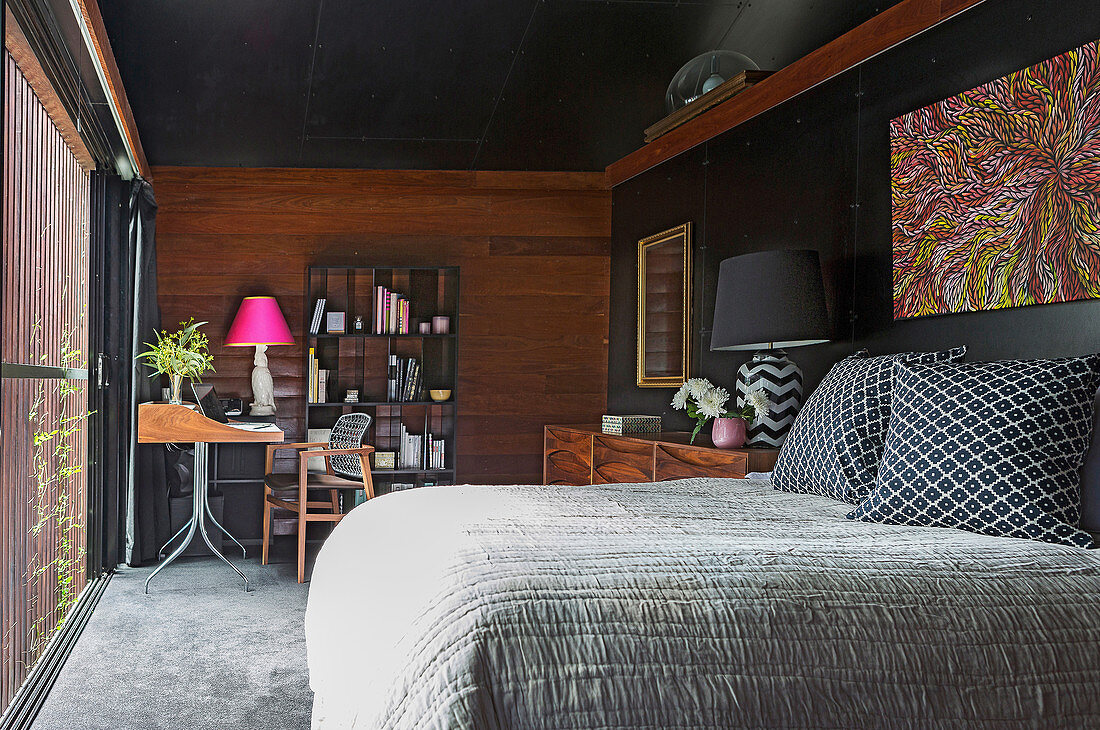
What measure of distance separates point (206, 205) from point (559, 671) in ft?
16.1

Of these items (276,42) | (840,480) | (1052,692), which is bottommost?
(1052,692)

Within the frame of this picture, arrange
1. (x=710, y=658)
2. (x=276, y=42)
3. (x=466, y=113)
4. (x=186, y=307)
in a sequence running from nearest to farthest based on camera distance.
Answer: (x=710, y=658) → (x=276, y=42) → (x=466, y=113) → (x=186, y=307)

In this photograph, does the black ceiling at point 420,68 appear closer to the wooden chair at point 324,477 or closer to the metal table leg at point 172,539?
the wooden chair at point 324,477

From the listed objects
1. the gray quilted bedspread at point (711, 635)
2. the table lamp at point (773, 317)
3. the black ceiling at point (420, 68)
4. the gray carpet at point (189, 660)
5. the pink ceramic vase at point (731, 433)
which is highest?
the black ceiling at point (420, 68)

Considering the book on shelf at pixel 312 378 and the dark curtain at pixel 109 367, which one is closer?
the dark curtain at pixel 109 367

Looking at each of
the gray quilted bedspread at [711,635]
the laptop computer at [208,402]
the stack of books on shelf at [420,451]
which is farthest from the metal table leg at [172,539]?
the gray quilted bedspread at [711,635]

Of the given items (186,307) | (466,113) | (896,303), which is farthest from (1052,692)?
(186,307)

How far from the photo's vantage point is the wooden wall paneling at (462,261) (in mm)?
5320

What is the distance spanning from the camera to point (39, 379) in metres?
2.73

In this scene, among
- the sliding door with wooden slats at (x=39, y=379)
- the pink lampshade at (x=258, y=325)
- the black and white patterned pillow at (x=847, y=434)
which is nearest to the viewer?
the black and white patterned pillow at (x=847, y=434)

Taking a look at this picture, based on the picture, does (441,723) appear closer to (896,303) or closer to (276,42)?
(896,303)

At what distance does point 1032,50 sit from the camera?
241 cm

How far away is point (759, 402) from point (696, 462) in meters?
0.34

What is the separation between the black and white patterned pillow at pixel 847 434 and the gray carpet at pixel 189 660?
1550 millimetres
